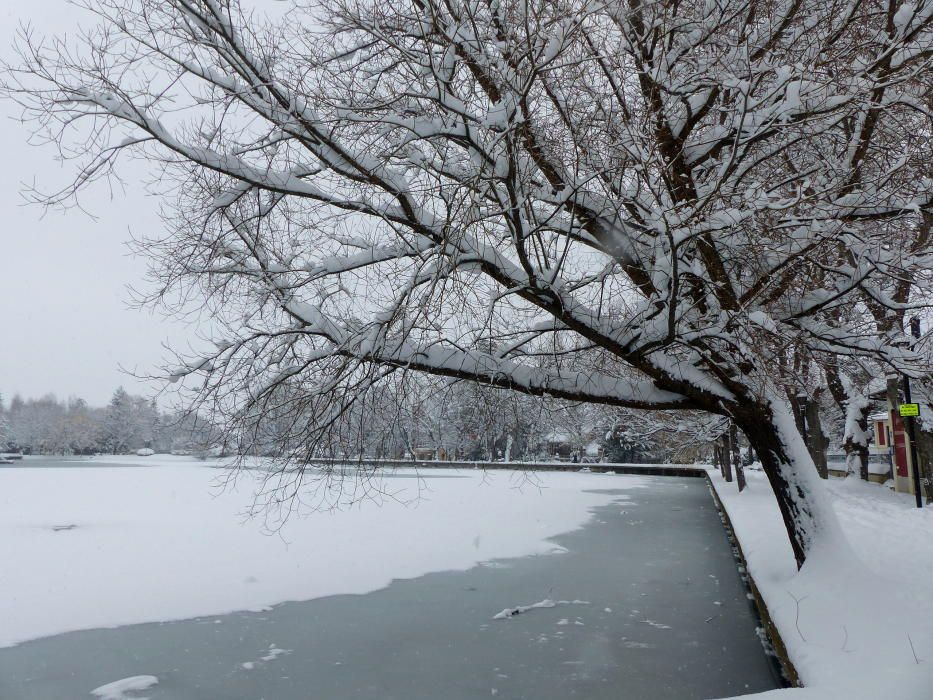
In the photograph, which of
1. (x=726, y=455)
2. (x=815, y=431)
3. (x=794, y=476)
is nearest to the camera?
(x=794, y=476)

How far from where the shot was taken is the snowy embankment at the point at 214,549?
10.9 metres

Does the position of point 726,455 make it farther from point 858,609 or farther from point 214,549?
point 858,609

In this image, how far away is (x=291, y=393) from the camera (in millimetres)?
7984

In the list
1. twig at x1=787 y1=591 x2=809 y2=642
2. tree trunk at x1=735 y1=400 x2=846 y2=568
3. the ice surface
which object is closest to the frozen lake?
the ice surface

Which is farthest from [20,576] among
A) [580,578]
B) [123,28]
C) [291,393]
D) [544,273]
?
[544,273]

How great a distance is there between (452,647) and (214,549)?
347 inches

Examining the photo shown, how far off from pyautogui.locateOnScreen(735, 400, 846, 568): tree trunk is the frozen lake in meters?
1.49

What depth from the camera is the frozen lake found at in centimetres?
728

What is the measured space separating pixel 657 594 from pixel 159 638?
7090 mm

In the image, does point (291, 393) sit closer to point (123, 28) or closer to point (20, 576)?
point (123, 28)

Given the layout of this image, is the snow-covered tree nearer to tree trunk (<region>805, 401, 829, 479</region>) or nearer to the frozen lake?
the frozen lake

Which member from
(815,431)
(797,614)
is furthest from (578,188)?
(815,431)

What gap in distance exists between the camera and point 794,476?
8273 millimetres

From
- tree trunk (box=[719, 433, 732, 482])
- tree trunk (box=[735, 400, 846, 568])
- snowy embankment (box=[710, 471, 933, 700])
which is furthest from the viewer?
tree trunk (box=[719, 433, 732, 482])
